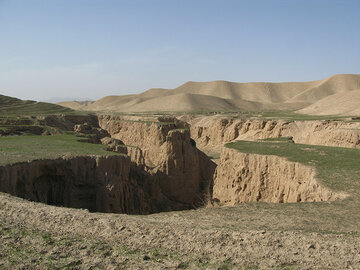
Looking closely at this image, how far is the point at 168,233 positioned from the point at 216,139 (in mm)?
39598

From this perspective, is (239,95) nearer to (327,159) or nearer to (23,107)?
(23,107)

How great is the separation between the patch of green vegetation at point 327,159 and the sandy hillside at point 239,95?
80.3 m

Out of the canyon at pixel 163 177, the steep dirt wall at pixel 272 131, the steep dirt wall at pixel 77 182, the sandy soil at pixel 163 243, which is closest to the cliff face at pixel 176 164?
the canyon at pixel 163 177

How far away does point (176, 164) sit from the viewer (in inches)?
1051

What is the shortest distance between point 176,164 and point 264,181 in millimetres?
10518

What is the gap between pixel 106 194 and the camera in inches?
664

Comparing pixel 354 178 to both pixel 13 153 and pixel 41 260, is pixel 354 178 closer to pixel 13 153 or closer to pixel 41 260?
pixel 41 260

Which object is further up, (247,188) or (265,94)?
(265,94)

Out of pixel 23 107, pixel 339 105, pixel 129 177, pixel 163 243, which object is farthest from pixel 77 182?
pixel 339 105

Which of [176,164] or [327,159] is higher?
[327,159]

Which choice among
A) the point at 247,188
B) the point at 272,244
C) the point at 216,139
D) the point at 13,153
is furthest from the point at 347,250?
the point at 216,139

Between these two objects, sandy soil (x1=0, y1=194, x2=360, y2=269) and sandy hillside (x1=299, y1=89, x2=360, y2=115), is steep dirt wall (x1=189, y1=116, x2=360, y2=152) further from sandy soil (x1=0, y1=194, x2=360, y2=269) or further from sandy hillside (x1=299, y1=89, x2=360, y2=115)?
sandy soil (x1=0, y1=194, x2=360, y2=269)

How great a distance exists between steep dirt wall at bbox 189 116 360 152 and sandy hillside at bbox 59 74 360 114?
1891 inches

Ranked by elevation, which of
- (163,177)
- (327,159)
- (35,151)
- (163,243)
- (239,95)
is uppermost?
(239,95)
